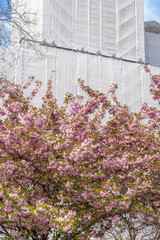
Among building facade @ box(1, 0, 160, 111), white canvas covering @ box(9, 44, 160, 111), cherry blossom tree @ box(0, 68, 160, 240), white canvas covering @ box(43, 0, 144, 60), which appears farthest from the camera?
white canvas covering @ box(43, 0, 144, 60)

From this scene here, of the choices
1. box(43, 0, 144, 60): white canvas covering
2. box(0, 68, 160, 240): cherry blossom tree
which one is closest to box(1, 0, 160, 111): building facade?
box(43, 0, 144, 60): white canvas covering

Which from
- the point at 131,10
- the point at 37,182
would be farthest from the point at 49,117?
the point at 131,10

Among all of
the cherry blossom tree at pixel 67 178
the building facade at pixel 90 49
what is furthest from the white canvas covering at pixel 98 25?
the cherry blossom tree at pixel 67 178

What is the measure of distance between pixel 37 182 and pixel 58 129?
A: 5.71 ft

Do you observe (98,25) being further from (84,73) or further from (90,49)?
(84,73)

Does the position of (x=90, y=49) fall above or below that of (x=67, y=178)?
above

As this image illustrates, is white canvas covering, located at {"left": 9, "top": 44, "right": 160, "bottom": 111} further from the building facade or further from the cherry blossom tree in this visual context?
the cherry blossom tree

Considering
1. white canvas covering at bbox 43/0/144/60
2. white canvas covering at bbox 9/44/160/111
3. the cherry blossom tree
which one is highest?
white canvas covering at bbox 43/0/144/60

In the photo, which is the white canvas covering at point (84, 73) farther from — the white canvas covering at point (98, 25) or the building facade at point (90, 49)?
the white canvas covering at point (98, 25)

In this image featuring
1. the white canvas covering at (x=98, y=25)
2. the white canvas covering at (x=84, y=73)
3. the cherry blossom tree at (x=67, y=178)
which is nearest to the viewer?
the cherry blossom tree at (x=67, y=178)

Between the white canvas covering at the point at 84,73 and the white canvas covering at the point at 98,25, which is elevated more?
the white canvas covering at the point at 98,25

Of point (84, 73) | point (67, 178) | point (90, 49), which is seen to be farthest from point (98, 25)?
point (67, 178)

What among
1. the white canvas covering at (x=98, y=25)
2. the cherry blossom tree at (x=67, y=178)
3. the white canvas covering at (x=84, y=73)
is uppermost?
the white canvas covering at (x=98, y=25)

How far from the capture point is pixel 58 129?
8219mm
